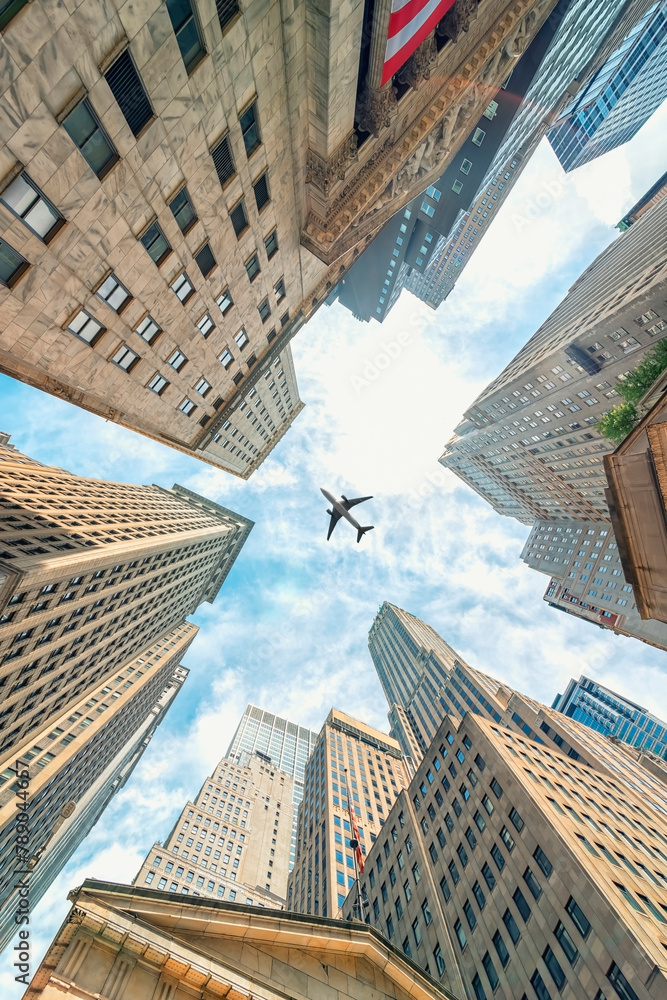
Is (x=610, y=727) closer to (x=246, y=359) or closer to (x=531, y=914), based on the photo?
(x=531, y=914)

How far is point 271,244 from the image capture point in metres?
26.7

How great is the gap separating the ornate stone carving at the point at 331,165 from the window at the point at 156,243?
10799mm

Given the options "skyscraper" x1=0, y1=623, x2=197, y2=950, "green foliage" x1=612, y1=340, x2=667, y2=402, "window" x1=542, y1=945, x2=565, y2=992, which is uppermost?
"green foliage" x1=612, y1=340, x2=667, y2=402

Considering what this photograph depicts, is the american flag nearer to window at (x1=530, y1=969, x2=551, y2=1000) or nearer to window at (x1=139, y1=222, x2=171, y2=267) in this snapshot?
window at (x1=139, y1=222, x2=171, y2=267)

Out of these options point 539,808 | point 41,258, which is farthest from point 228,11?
point 539,808

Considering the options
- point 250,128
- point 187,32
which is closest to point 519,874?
point 250,128

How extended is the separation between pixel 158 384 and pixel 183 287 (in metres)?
6.50

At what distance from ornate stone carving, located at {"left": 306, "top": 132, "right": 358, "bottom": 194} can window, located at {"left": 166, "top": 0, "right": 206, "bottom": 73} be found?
10.8 m

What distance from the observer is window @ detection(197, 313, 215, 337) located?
85.4ft

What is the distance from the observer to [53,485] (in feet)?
238

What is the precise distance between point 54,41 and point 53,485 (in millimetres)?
73987

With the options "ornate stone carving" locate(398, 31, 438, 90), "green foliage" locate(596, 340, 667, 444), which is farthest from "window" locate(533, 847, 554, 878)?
"ornate stone carving" locate(398, 31, 438, 90)

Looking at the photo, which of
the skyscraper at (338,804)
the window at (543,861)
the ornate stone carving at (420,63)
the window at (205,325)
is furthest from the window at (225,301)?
the skyscraper at (338,804)

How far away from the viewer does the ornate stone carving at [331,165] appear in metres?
24.2
